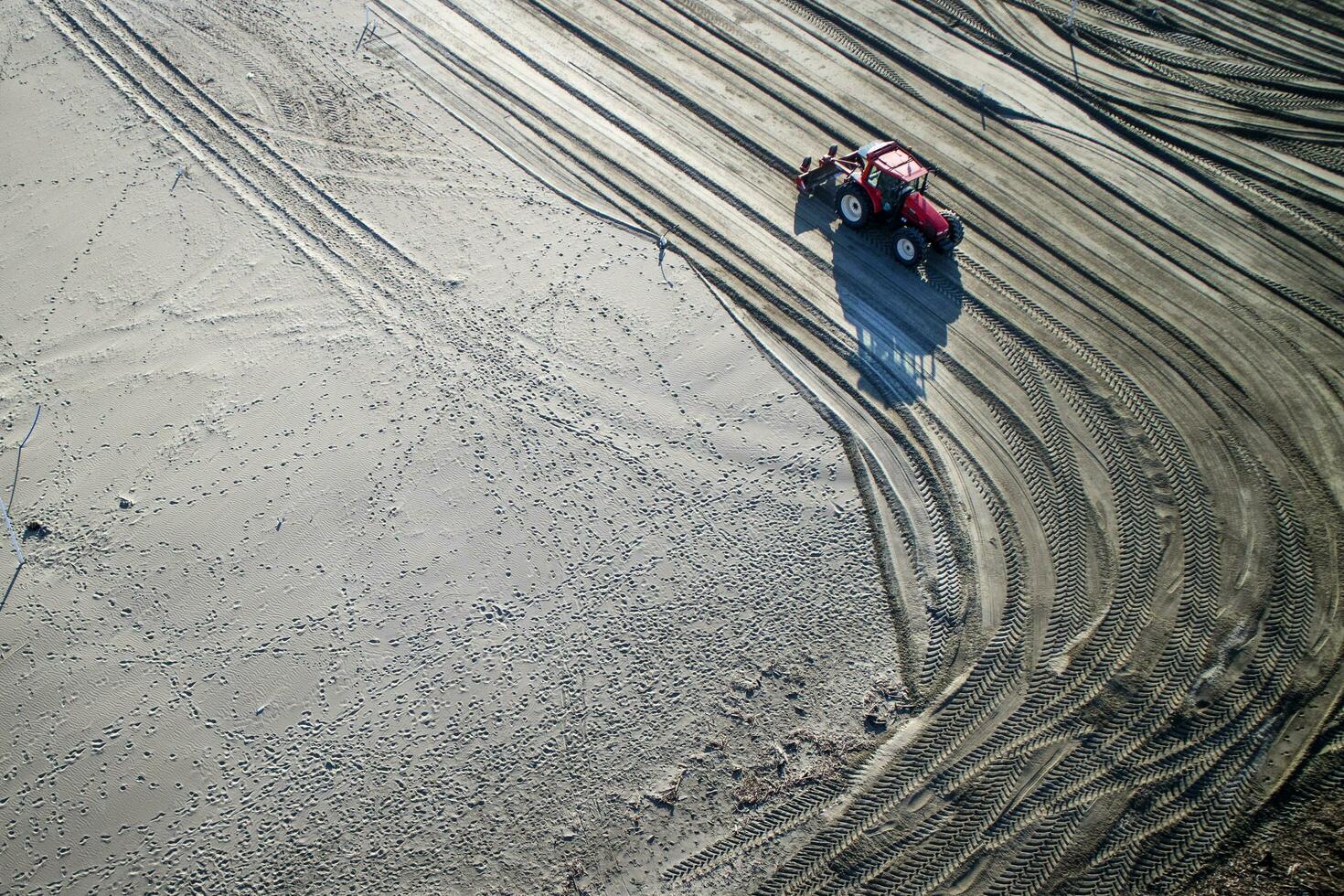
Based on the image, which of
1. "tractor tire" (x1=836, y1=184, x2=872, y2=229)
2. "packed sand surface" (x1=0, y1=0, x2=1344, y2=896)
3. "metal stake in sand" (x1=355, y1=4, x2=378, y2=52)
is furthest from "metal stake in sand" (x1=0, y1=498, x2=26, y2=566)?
"tractor tire" (x1=836, y1=184, x2=872, y2=229)

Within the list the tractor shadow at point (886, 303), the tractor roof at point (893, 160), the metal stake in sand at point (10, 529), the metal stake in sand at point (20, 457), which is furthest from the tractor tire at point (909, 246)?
the metal stake in sand at point (10, 529)

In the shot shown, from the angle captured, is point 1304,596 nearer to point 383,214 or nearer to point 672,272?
point 672,272

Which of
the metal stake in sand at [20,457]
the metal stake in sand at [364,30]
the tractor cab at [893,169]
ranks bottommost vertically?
Result: the metal stake in sand at [20,457]

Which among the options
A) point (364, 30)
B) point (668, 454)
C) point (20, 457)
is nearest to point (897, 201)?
point (668, 454)

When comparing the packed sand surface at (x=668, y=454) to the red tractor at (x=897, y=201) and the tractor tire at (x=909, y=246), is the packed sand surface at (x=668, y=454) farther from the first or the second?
the red tractor at (x=897, y=201)

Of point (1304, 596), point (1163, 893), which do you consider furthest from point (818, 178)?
point (1163, 893)

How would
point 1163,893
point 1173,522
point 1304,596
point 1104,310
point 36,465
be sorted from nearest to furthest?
point 1163,893 → point 1304,596 → point 1173,522 → point 36,465 → point 1104,310
